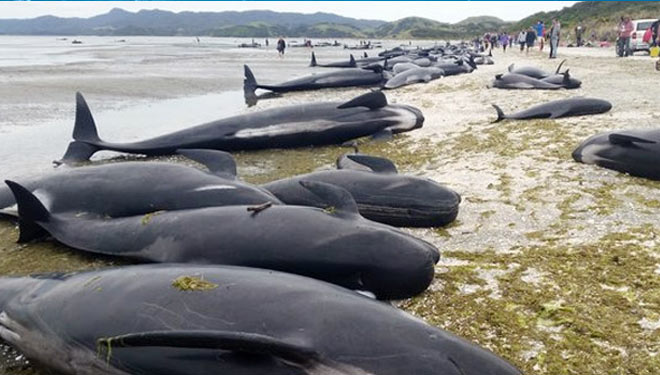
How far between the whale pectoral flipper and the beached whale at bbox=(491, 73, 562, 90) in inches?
634

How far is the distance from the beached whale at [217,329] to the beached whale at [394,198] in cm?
224

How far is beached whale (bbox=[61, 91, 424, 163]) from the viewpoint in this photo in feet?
27.7

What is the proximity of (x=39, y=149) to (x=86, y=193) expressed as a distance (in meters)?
4.66

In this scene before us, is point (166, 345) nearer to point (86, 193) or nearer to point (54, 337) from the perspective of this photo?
point (54, 337)

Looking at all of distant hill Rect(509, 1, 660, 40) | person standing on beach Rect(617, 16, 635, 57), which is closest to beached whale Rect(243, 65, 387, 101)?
person standing on beach Rect(617, 16, 635, 57)

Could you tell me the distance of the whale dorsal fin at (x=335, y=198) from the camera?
4.40 metres

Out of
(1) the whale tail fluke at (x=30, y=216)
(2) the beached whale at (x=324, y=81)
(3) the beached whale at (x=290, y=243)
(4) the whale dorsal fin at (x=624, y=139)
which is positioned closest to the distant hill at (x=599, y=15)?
(2) the beached whale at (x=324, y=81)

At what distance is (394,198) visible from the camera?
558 cm

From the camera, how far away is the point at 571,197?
620 centimetres

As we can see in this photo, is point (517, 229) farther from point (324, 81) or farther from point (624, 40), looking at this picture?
point (624, 40)

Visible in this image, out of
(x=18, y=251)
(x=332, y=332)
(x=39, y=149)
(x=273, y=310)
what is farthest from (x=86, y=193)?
(x=39, y=149)

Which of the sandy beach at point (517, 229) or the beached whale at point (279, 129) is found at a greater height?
the beached whale at point (279, 129)

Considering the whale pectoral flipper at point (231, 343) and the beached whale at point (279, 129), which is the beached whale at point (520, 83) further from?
the whale pectoral flipper at point (231, 343)

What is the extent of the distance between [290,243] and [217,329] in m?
1.26
